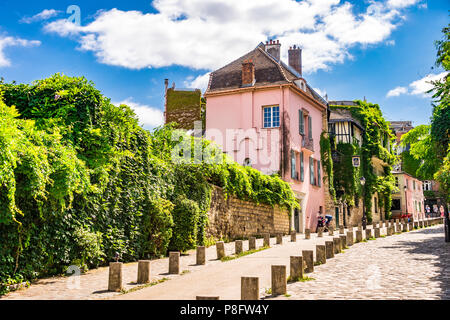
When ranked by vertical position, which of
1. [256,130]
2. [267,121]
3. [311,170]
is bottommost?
[311,170]

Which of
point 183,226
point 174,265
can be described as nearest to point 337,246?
point 183,226

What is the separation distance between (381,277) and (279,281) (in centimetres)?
274

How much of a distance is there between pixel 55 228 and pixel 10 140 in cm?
279

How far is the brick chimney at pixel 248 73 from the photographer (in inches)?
1062

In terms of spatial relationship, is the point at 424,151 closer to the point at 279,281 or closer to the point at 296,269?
the point at 296,269

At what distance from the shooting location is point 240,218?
65.0ft

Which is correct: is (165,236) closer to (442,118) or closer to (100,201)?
(100,201)

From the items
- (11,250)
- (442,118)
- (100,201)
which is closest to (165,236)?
(100,201)

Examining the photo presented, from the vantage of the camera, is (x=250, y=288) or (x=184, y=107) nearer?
(x=250, y=288)

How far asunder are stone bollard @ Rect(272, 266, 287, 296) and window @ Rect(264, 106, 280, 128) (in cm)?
1925

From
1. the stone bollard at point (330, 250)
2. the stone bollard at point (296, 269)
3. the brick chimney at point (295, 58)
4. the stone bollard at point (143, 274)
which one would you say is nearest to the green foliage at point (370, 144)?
the brick chimney at point (295, 58)

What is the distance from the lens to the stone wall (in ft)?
57.7

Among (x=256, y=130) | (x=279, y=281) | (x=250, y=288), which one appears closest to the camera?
(x=250, y=288)

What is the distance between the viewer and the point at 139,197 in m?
12.8
